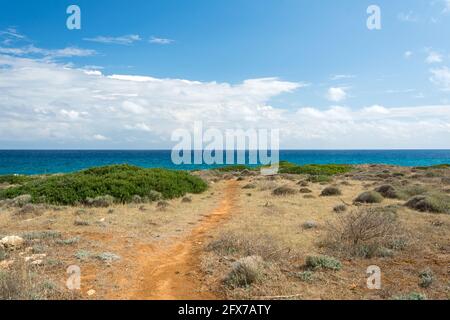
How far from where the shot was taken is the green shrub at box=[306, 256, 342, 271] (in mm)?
8646

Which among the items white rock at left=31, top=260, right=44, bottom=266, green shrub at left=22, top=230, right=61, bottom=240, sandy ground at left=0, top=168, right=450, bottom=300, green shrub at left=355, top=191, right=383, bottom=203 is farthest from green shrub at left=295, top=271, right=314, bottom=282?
green shrub at left=355, top=191, right=383, bottom=203

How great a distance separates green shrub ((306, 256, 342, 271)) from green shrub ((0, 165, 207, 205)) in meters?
14.1

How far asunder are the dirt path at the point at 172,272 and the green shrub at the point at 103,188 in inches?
357

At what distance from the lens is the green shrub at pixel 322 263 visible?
865 centimetres

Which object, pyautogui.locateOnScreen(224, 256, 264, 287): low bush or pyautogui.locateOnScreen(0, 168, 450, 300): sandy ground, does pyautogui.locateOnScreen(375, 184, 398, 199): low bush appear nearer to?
pyautogui.locateOnScreen(0, 168, 450, 300): sandy ground

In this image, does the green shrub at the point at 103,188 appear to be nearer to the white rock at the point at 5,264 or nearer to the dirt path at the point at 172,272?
the dirt path at the point at 172,272

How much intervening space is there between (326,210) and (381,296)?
423 inches

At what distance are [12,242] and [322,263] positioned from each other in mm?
9044

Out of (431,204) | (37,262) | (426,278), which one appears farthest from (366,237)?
(37,262)

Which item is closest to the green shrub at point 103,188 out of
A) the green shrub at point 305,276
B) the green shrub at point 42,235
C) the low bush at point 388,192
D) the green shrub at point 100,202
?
the green shrub at point 100,202

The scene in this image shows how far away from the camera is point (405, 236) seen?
1127 cm

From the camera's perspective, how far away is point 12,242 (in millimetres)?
10492
